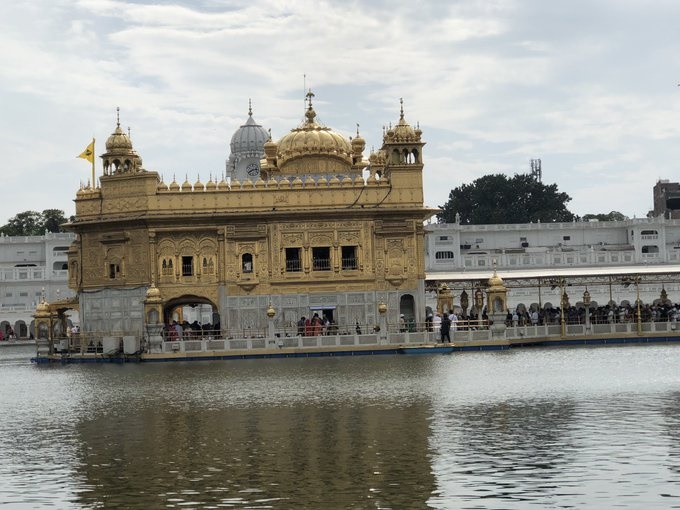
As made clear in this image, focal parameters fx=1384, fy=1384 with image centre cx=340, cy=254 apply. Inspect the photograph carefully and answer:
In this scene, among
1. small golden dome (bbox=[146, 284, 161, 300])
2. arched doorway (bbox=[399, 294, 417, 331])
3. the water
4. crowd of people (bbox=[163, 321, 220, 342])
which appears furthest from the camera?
arched doorway (bbox=[399, 294, 417, 331])

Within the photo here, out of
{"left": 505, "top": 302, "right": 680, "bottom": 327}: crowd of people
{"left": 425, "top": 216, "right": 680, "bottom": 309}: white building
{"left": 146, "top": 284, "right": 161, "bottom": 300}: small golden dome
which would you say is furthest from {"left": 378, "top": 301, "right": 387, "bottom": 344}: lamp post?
{"left": 425, "top": 216, "right": 680, "bottom": 309}: white building

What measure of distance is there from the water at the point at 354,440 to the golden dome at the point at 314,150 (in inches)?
887

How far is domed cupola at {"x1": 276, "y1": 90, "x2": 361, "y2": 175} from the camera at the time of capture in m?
61.8

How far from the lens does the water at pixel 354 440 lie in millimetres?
18516

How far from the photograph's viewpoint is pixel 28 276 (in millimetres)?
112438

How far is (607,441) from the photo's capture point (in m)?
22.4

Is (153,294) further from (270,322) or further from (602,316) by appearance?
(602,316)

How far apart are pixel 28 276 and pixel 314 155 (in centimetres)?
5635

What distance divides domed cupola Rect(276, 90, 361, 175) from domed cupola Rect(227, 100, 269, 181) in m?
47.8

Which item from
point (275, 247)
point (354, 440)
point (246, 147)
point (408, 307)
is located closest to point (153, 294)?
point (275, 247)

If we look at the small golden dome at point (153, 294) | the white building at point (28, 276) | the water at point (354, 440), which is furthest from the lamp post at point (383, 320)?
the white building at point (28, 276)

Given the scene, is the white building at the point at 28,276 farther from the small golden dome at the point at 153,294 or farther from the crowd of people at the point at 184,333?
the small golden dome at the point at 153,294

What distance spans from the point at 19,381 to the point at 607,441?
2606 cm

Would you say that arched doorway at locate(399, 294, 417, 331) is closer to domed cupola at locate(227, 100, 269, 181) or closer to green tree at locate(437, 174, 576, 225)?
domed cupola at locate(227, 100, 269, 181)
